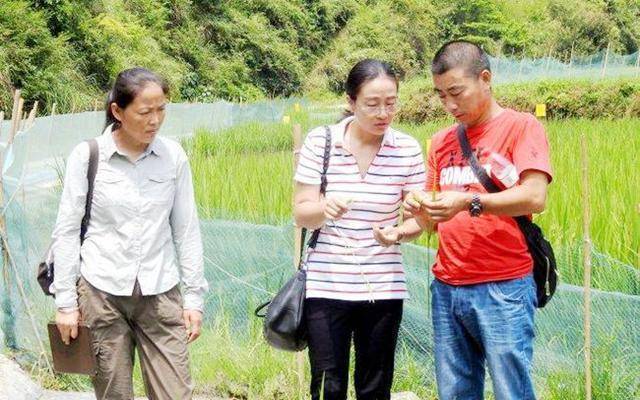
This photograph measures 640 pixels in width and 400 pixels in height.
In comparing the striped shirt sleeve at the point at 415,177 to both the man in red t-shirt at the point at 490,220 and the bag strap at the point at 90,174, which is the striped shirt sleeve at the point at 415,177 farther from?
the bag strap at the point at 90,174

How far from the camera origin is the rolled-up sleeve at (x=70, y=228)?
8.24 ft

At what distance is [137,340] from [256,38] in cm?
2348

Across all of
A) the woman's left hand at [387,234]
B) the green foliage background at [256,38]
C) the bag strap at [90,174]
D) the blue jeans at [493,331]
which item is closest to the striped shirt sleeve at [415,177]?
the woman's left hand at [387,234]

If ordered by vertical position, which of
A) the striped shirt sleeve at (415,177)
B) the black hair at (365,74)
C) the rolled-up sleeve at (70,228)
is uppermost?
the black hair at (365,74)

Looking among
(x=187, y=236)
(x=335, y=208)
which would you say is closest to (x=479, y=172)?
(x=335, y=208)

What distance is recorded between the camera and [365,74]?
8.37 ft

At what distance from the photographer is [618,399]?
3.14m

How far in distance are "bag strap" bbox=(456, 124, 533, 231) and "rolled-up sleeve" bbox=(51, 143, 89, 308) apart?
1007 mm

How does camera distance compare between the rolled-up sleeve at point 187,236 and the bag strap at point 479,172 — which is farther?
the rolled-up sleeve at point 187,236

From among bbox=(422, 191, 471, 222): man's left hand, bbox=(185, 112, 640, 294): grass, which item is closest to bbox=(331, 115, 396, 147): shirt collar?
bbox=(422, 191, 471, 222): man's left hand

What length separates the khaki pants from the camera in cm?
255

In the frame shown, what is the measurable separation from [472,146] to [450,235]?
23 centimetres

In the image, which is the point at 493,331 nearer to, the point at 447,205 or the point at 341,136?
the point at 447,205

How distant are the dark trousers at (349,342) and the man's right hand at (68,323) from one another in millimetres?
633
